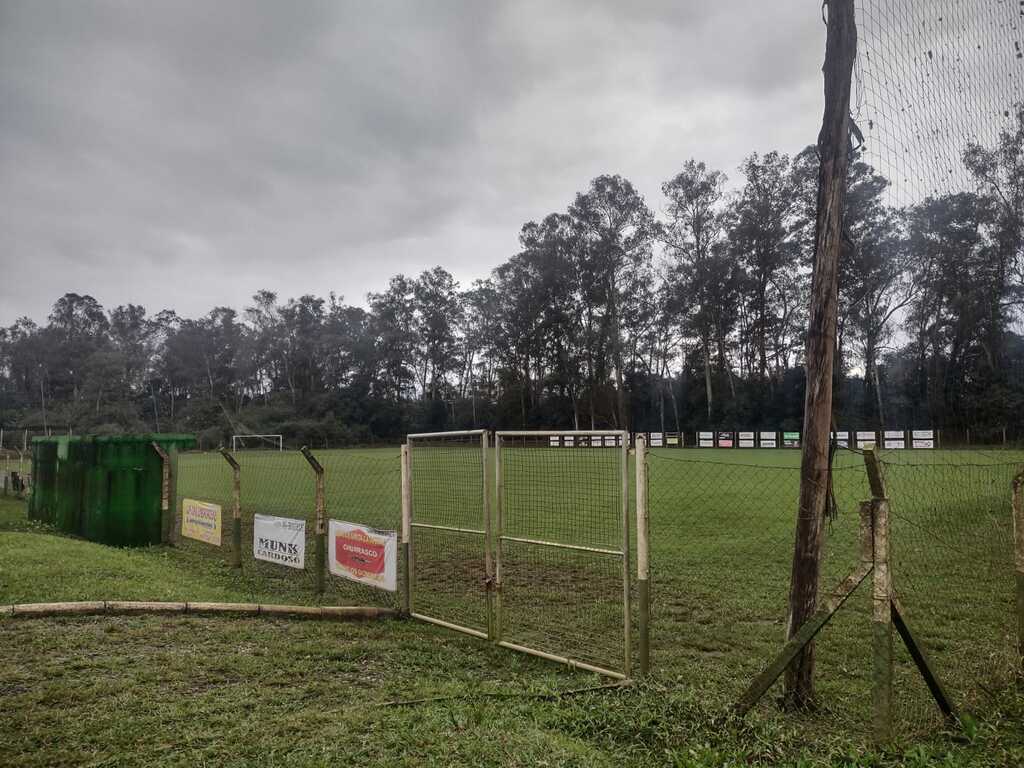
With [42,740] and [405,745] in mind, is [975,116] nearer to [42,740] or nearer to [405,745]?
[405,745]

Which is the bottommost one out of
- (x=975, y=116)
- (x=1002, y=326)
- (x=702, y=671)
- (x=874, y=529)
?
(x=702, y=671)

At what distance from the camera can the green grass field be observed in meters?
3.73

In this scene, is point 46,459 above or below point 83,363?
below

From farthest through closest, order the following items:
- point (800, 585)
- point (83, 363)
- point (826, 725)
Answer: point (83, 363)
point (800, 585)
point (826, 725)

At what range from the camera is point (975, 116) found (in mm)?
6223

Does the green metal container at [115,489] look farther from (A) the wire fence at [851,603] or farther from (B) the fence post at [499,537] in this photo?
(A) the wire fence at [851,603]

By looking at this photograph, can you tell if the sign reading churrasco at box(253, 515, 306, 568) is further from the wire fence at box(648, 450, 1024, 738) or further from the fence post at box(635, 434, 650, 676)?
the fence post at box(635, 434, 650, 676)

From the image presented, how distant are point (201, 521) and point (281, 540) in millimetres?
2503

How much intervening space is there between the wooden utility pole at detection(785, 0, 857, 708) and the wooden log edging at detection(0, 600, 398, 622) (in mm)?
3916

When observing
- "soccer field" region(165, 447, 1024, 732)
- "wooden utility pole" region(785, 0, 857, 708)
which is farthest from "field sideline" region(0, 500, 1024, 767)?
"wooden utility pole" region(785, 0, 857, 708)

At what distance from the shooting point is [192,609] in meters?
6.41

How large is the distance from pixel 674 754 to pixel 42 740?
332 centimetres

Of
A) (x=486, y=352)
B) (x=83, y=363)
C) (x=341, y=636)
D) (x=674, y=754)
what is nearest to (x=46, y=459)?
(x=341, y=636)

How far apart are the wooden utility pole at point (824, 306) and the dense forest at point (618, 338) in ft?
3.04
